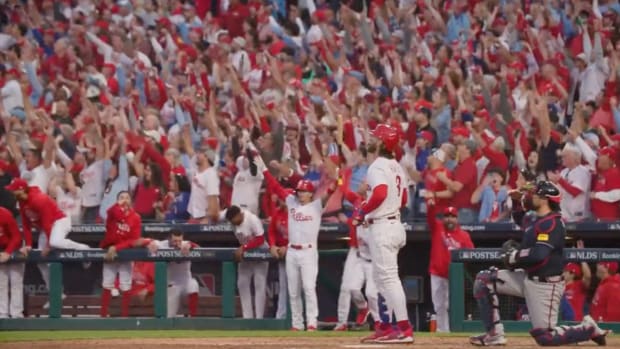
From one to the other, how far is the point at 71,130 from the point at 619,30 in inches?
283

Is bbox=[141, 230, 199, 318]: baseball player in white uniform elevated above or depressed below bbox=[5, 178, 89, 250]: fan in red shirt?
below

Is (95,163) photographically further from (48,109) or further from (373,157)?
(373,157)

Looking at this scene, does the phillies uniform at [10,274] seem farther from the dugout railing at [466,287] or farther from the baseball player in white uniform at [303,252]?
the dugout railing at [466,287]

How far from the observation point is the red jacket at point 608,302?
15.0 meters

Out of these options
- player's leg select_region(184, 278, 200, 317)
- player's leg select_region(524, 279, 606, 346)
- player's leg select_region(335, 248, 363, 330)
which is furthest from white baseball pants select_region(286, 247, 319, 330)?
player's leg select_region(524, 279, 606, 346)

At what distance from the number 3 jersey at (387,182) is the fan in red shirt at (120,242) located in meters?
5.01

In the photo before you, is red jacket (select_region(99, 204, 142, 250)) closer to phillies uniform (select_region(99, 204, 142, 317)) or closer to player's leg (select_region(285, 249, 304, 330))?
phillies uniform (select_region(99, 204, 142, 317))

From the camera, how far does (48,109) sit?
2136 cm

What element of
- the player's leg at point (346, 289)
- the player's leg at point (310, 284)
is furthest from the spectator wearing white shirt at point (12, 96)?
the player's leg at point (346, 289)

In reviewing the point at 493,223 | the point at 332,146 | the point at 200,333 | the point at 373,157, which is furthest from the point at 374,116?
the point at 373,157

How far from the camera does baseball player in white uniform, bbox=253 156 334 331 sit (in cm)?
1587

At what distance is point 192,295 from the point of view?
16.5 m

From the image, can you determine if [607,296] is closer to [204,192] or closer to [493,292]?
[493,292]

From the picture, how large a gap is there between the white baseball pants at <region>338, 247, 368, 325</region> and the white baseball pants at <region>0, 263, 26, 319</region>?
144 inches
